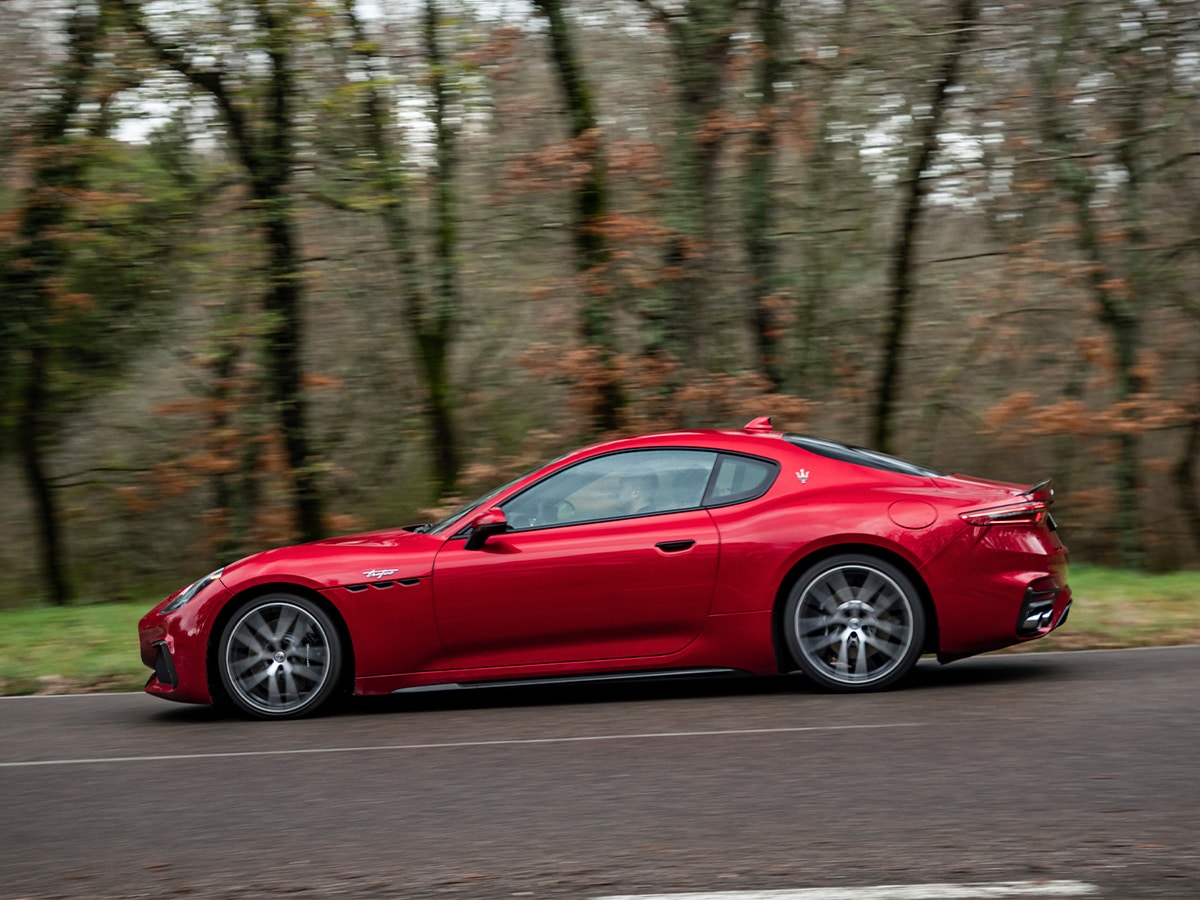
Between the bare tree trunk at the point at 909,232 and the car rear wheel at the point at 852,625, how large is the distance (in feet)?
28.1

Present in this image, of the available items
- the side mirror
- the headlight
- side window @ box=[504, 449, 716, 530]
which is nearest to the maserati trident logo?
the side mirror

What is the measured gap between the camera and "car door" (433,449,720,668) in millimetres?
7477

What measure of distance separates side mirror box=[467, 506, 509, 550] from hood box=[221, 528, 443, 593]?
0.22 meters

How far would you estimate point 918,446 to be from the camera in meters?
17.8

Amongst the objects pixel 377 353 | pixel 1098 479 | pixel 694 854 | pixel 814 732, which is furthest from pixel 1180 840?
pixel 377 353

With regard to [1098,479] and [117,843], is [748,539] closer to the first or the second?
[117,843]

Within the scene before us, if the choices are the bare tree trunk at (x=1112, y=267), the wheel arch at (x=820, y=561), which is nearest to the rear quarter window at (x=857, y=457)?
the wheel arch at (x=820, y=561)

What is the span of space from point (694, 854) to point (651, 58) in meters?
11.9

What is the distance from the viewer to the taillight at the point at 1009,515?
7473 mm

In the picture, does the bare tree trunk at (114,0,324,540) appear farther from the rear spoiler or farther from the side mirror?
the rear spoiler

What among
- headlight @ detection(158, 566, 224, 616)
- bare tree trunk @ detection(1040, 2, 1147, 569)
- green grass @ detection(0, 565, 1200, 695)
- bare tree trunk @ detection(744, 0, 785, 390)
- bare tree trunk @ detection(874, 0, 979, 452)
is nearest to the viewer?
headlight @ detection(158, 566, 224, 616)

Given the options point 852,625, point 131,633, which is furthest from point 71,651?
point 852,625

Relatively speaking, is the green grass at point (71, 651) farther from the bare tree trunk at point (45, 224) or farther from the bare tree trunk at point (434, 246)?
the bare tree trunk at point (434, 246)

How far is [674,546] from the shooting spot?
753cm
